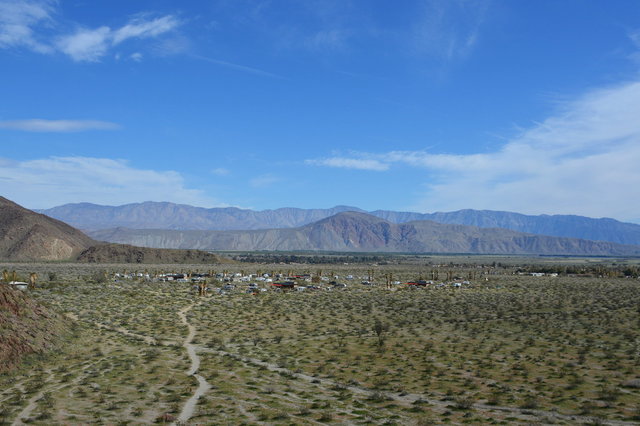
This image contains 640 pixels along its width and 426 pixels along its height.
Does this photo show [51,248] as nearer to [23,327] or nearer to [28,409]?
[23,327]

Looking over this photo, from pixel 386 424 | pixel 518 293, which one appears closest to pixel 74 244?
pixel 518 293

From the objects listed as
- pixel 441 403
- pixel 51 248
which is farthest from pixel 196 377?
pixel 51 248

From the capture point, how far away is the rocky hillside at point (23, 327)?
1977 centimetres

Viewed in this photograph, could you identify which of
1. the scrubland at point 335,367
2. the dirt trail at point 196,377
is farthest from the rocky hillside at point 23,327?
the dirt trail at point 196,377

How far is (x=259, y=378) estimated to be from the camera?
752 inches

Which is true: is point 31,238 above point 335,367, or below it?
above

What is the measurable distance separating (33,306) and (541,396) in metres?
22.9

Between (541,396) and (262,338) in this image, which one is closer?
(541,396)

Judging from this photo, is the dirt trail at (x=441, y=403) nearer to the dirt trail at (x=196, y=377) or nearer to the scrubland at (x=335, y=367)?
the scrubland at (x=335, y=367)

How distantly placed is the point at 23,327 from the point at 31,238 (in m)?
121

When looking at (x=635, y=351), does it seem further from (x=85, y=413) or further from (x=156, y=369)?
(x=85, y=413)

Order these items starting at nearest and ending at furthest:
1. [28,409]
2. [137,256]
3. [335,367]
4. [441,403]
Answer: [28,409], [441,403], [335,367], [137,256]

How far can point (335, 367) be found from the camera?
21.1 meters

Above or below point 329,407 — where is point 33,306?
above
